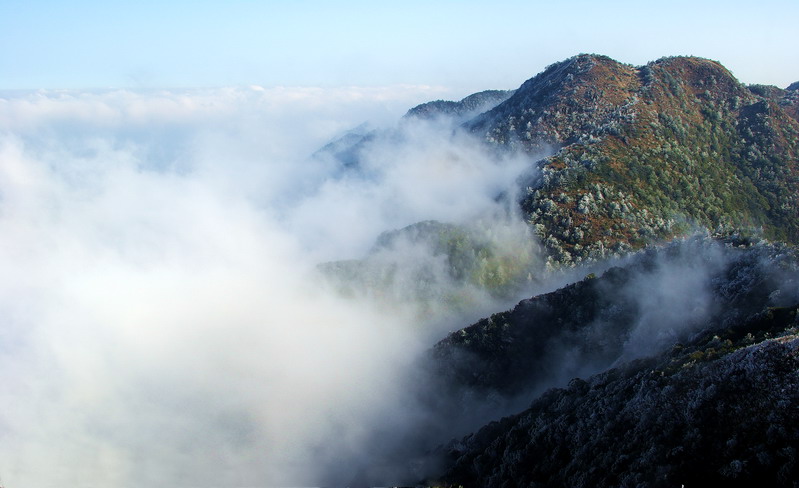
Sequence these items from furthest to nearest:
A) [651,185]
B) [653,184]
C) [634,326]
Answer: [653,184], [651,185], [634,326]

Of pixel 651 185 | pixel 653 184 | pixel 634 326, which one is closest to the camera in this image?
pixel 634 326

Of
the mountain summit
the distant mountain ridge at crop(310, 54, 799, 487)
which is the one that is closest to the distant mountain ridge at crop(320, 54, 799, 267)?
the mountain summit

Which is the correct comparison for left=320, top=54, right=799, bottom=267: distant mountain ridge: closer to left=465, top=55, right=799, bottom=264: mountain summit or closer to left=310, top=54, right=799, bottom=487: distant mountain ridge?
left=465, top=55, right=799, bottom=264: mountain summit

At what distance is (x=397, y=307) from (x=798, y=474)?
128 meters

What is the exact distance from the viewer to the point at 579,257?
459ft

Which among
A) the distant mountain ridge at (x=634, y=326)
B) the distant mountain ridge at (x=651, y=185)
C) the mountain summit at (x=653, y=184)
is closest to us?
the distant mountain ridge at (x=634, y=326)

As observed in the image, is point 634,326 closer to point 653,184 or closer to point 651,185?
point 651,185

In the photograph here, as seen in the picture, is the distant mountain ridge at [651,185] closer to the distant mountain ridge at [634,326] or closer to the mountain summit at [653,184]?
the mountain summit at [653,184]

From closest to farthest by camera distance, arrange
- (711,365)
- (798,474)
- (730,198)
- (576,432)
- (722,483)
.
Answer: (798,474), (722,483), (711,365), (576,432), (730,198)

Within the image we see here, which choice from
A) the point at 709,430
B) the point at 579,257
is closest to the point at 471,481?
the point at 709,430

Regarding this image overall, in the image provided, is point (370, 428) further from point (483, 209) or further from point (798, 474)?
point (483, 209)

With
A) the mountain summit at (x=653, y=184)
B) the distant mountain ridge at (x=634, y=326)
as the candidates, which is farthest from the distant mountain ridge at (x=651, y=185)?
the distant mountain ridge at (x=634, y=326)

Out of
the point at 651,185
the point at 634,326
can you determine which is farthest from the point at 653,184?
the point at 634,326

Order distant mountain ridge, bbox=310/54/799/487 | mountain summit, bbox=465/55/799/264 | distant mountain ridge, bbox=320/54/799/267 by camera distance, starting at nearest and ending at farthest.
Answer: distant mountain ridge, bbox=310/54/799/487 → distant mountain ridge, bbox=320/54/799/267 → mountain summit, bbox=465/55/799/264
